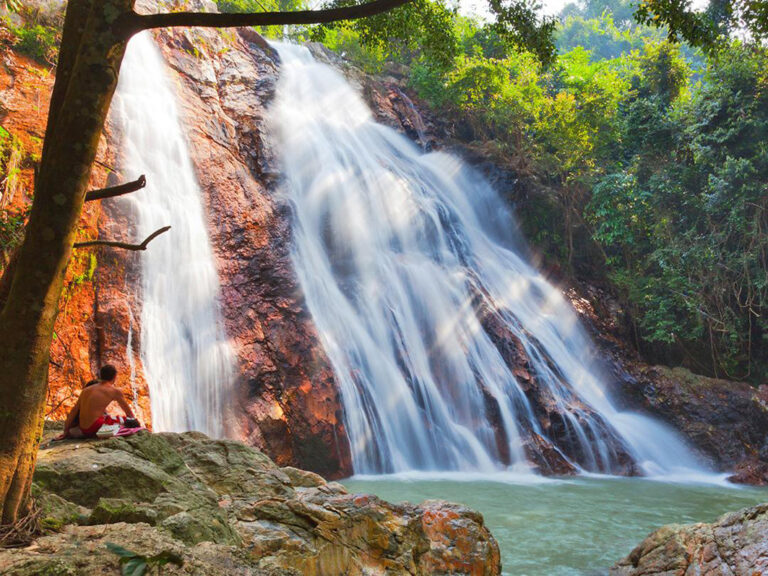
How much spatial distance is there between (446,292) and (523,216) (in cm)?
784

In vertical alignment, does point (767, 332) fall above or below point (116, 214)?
below

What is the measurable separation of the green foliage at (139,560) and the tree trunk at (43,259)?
26.1 inches

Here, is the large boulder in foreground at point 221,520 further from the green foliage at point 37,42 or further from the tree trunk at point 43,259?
the green foliage at point 37,42

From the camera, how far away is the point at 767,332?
17.3 metres

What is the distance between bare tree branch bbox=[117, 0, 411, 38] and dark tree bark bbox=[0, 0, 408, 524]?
0.13 feet

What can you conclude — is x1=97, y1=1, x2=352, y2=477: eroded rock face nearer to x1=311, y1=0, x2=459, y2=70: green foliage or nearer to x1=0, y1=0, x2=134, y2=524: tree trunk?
x1=311, y1=0, x2=459, y2=70: green foliage

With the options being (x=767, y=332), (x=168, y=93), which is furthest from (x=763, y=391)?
(x=168, y=93)

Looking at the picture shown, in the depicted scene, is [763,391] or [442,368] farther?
[763,391]

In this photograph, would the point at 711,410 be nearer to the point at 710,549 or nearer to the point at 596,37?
the point at 710,549

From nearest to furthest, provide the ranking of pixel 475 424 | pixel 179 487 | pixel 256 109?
1. pixel 179 487
2. pixel 475 424
3. pixel 256 109

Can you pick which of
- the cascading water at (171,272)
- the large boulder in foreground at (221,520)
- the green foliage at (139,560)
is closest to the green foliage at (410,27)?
the cascading water at (171,272)

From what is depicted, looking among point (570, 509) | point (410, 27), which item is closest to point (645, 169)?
point (410, 27)

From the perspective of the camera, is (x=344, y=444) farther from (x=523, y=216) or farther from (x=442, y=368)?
(x=523, y=216)

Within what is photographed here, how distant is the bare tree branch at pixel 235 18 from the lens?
295cm
